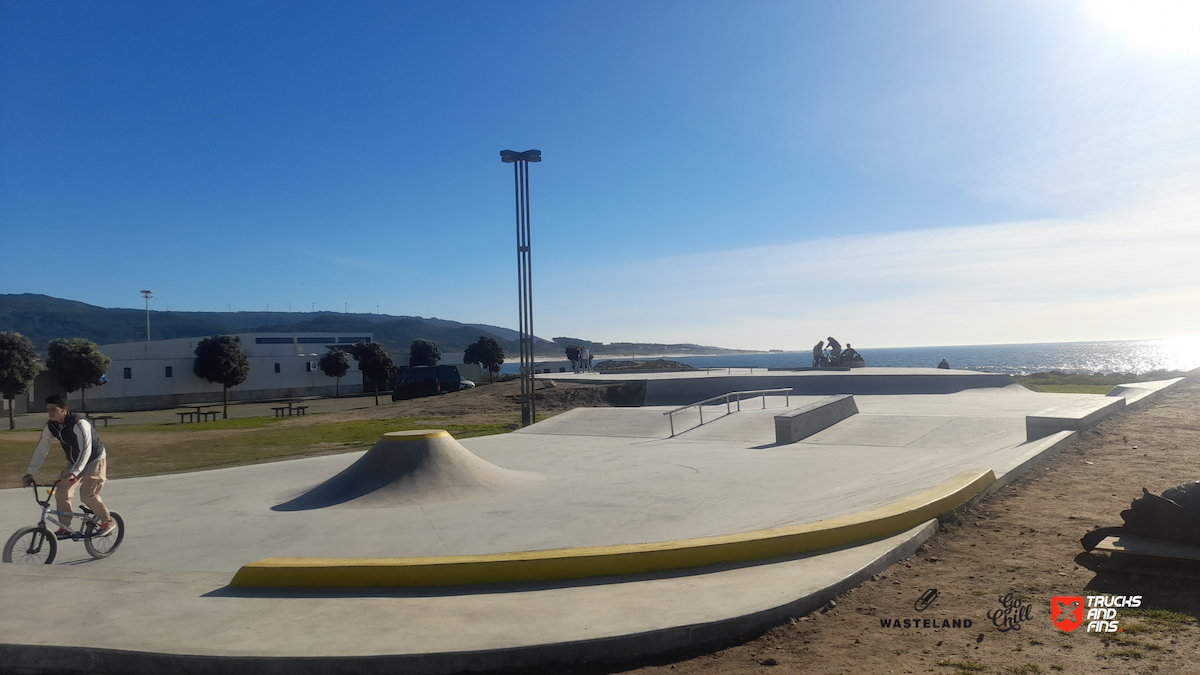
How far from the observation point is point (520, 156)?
17.7 meters

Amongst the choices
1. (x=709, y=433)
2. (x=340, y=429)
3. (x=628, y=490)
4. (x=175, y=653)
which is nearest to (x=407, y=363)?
(x=340, y=429)

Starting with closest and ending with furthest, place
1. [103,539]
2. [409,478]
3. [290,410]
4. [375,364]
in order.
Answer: [103,539], [409,478], [290,410], [375,364]

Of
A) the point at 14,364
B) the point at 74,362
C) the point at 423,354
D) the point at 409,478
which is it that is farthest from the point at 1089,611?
the point at 423,354

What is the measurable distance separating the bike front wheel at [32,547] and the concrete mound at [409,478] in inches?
104

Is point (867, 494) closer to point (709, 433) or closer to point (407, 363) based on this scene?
point (709, 433)

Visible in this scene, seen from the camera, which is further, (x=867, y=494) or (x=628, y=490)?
(x=628, y=490)

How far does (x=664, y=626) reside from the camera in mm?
3973

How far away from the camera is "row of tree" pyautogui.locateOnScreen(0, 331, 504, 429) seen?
26875mm

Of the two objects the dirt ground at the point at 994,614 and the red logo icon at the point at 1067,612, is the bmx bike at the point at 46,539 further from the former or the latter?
the red logo icon at the point at 1067,612

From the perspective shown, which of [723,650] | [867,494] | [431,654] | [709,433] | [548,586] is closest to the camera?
[431,654]

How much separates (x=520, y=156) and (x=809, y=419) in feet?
32.6

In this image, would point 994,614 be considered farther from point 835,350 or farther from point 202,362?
point 202,362

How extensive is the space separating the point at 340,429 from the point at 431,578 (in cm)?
1701

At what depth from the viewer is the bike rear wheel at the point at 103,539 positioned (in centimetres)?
648
